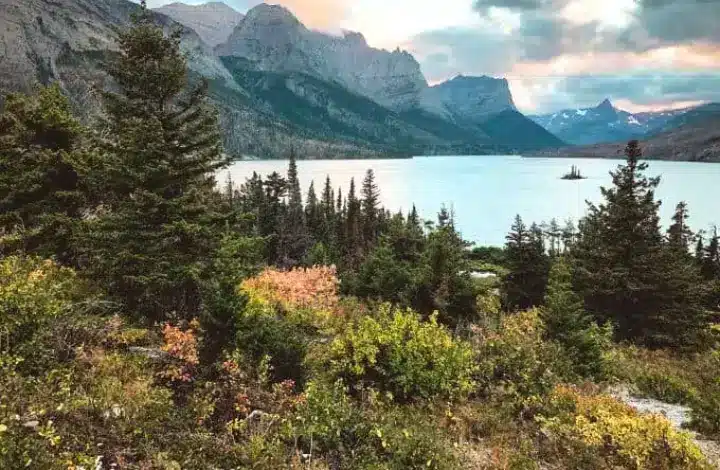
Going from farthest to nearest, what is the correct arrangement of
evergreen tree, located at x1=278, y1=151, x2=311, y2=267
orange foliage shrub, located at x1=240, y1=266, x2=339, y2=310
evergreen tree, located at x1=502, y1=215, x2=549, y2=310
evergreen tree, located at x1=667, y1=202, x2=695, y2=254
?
evergreen tree, located at x1=278, y1=151, x2=311, y2=267, evergreen tree, located at x1=667, y1=202, x2=695, y2=254, evergreen tree, located at x1=502, y1=215, x2=549, y2=310, orange foliage shrub, located at x1=240, y1=266, x2=339, y2=310

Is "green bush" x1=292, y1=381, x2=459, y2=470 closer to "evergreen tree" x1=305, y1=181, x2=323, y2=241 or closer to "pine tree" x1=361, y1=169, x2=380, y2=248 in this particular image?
"pine tree" x1=361, y1=169, x2=380, y2=248

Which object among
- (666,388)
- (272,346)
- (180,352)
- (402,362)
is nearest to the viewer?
(272,346)

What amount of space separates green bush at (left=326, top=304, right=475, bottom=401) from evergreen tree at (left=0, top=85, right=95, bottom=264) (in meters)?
9.06

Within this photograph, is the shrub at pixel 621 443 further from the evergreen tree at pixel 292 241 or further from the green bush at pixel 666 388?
the evergreen tree at pixel 292 241

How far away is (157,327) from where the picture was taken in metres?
11.0

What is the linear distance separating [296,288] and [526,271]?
14.8 meters

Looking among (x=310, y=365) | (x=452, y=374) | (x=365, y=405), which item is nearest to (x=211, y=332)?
(x=310, y=365)

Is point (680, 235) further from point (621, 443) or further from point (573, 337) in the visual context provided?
point (621, 443)

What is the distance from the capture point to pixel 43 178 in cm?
1444

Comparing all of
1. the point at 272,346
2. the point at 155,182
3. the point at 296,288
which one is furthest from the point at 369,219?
the point at 272,346

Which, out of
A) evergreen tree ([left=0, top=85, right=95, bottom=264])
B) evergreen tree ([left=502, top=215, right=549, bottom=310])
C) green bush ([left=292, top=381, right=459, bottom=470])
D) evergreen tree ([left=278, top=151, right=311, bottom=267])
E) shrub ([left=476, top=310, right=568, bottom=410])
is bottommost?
evergreen tree ([left=278, top=151, right=311, bottom=267])

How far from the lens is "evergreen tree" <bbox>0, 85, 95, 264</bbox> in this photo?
13.9 meters

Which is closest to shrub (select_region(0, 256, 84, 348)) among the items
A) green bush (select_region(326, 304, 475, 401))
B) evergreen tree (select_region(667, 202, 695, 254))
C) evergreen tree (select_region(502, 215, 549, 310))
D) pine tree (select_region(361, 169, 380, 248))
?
green bush (select_region(326, 304, 475, 401))

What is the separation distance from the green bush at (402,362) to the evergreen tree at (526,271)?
18369 mm
